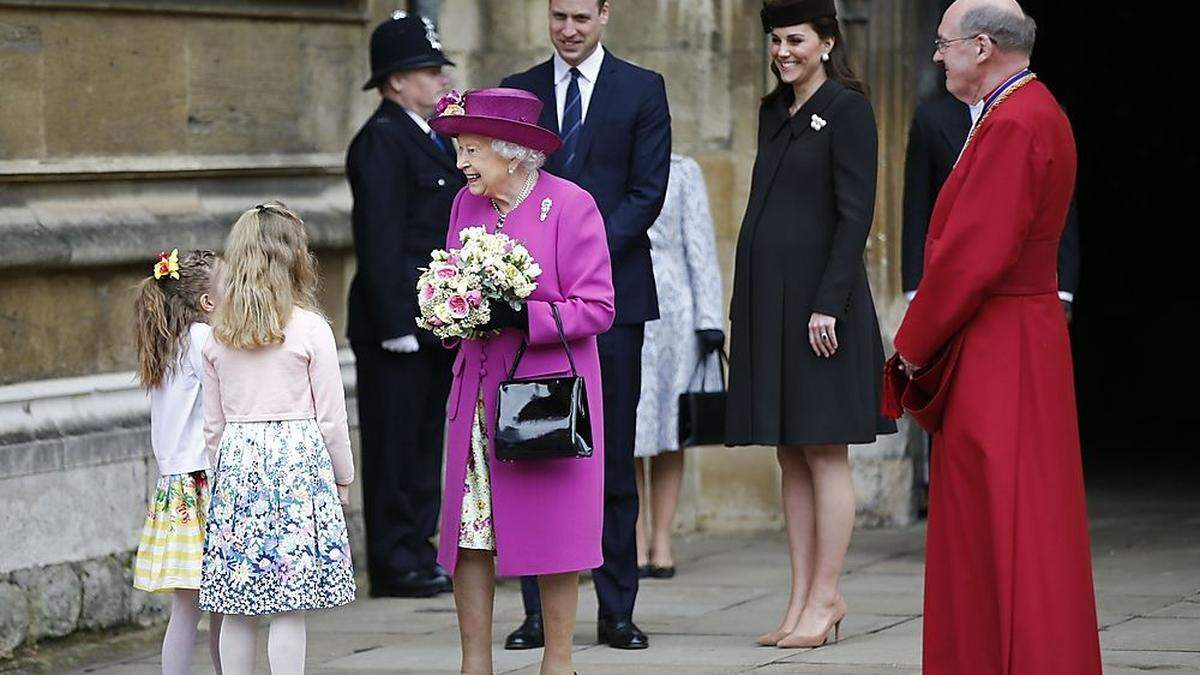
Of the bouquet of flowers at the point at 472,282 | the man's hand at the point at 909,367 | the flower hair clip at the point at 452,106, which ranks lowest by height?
the man's hand at the point at 909,367

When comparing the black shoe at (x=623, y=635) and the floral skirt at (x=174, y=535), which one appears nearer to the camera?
the floral skirt at (x=174, y=535)

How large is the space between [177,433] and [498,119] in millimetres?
1221

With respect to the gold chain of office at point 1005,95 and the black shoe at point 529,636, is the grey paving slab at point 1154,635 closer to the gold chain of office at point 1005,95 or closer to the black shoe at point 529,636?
the black shoe at point 529,636

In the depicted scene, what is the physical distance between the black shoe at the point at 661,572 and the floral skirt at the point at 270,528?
3.07 meters

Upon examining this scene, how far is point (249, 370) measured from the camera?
6.12 metres

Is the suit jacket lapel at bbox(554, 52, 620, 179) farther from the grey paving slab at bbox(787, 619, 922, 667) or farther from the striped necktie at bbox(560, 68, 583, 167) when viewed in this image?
the grey paving slab at bbox(787, 619, 922, 667)

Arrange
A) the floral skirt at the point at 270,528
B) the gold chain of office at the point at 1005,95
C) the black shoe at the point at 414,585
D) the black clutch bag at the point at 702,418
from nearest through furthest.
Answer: the gold chain of office at the point at 1005,95 → the floral skirt at the point at 270,528 → the black shoe at the point at 414,585 → the black clutch bag at the point at 702,418

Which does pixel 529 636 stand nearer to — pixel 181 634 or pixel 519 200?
pixel 181 634

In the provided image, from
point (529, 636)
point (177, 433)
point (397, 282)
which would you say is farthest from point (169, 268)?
point (397, 282)

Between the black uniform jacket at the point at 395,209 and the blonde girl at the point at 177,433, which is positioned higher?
the black uniform jacket at the point at 395,209

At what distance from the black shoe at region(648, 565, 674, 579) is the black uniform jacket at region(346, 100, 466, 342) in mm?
1241

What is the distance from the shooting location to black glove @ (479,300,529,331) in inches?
244

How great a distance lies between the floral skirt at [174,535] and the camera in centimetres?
646

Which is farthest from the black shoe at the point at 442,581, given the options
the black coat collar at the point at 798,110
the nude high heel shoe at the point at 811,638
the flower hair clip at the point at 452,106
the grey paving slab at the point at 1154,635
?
the flower hair clip at the point at 452,106
